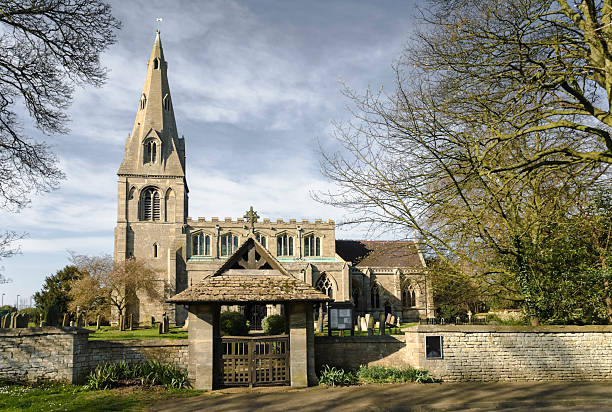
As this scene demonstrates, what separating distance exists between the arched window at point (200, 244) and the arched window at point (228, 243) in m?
1.39

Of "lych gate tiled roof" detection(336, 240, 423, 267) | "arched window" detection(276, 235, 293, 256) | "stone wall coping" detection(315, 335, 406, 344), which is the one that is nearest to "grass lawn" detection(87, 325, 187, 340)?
"stone wall coping" detection(315, 335, 406, 344)

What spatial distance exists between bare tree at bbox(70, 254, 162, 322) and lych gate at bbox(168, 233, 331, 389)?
24.5 m

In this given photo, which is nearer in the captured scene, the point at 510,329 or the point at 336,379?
the point at 336,379

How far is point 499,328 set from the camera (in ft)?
45.9

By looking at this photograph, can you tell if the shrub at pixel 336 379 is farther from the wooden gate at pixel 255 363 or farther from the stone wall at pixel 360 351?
the wooden gate at pixel 255 363

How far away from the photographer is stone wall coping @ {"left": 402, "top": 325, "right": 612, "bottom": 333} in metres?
13.8

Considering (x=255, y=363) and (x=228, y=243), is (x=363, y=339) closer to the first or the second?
(x=255, y=363)

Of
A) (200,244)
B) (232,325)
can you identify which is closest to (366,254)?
(200,244)

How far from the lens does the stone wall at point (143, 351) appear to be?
1323 centimetres

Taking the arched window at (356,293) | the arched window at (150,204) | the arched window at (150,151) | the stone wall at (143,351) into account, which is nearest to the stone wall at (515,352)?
the stone wall at (143,351)

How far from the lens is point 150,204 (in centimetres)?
4703

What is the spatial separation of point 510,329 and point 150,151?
40764 millimetres

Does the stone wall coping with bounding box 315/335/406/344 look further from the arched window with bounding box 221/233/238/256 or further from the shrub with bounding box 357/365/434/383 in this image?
the arched window with bounding box 221/233/238/256

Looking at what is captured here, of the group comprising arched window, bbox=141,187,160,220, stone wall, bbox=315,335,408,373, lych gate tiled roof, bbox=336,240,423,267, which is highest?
arched window, bbox=141,187,160,220
